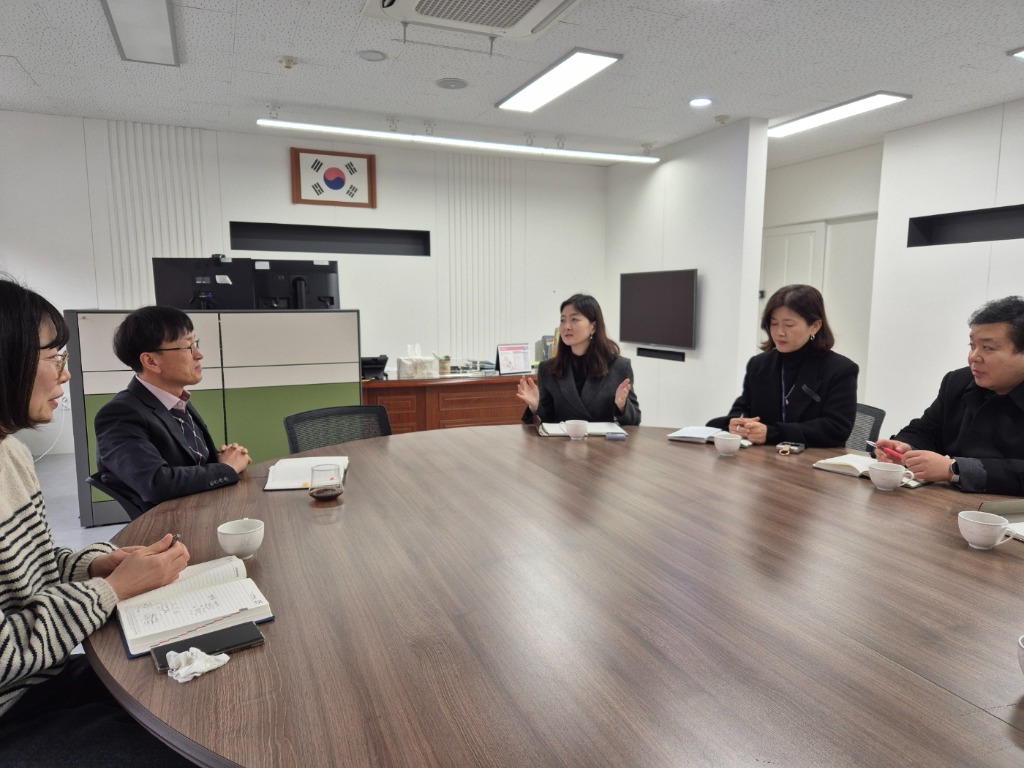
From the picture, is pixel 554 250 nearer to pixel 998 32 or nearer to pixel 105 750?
pixel 998 32

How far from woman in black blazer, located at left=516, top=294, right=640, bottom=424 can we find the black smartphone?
2121 mm

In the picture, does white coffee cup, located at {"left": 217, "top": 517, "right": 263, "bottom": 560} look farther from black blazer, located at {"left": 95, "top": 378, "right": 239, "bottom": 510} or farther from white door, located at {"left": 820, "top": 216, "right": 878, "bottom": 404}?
white door, located at {"left": 820, "top": 216, "right": 878, "bottom": 404}

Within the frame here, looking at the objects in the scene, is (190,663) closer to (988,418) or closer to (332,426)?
(332,426)

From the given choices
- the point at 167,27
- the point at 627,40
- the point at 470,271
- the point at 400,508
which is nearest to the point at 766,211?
the point at 470,271

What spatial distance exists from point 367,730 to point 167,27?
151 inches

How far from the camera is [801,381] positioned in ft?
9.07

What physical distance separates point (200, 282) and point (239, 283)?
0.24 metres

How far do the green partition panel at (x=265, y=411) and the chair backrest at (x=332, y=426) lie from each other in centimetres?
108

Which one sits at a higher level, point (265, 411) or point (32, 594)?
point (32, 594)

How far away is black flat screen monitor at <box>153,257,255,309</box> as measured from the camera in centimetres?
409

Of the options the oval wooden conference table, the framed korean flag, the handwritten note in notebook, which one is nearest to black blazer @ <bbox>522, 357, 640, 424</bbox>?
the oval wooden conference table

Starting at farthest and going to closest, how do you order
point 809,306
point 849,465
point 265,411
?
point 265,411 < point 809,306 < point 849,465

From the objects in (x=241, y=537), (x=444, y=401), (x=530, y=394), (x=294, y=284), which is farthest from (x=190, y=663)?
(x=444, y=401)

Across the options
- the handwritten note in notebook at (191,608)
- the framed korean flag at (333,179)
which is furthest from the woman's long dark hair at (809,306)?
the framed korean flag at (333,179)
